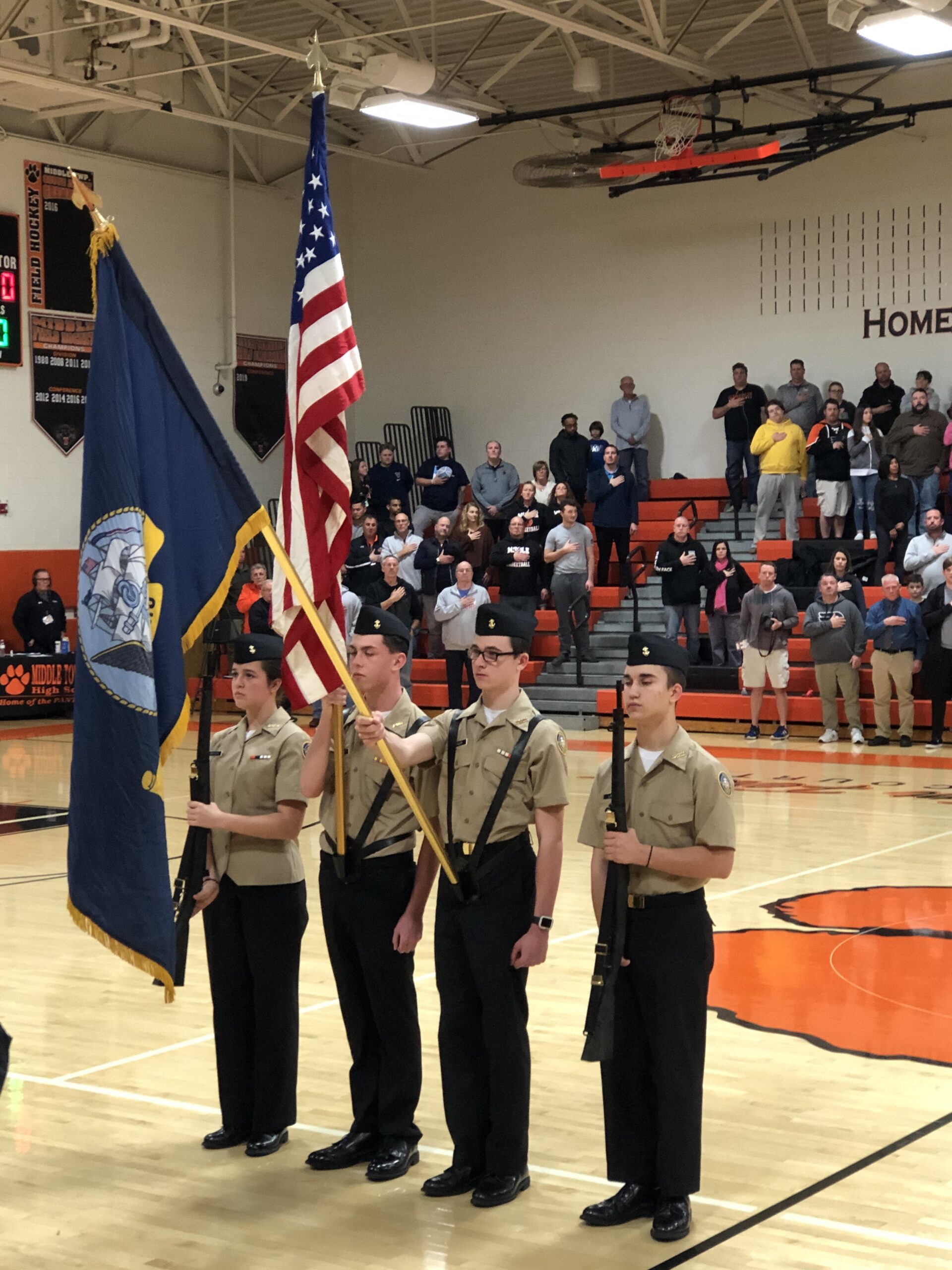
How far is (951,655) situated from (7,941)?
1078cm

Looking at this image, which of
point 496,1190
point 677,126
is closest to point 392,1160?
point 496,1190

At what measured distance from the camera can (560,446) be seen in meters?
22.2

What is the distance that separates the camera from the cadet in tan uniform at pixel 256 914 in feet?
16.7

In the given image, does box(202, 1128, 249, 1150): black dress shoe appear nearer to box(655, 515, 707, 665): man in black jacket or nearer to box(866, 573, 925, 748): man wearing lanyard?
box(866, 573, 925, 748): man wearing lanyard

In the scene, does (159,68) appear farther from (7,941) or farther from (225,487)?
(225,487)

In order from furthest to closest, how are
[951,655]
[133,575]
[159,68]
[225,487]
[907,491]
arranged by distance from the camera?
[159,68], [907,491], [951,655], [225,487], [133,575]

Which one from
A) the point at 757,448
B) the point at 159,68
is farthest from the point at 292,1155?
the point at 159,68

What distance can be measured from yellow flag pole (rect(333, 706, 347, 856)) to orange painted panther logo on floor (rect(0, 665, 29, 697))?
16695mm

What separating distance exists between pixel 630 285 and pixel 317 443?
66.8 feet

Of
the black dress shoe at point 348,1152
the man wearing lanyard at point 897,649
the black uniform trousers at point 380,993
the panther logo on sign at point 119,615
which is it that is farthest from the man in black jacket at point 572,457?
the panther logo on sign at point 119,615

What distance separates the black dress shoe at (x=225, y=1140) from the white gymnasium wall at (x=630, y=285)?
59.9 feet

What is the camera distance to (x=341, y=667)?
180 inches

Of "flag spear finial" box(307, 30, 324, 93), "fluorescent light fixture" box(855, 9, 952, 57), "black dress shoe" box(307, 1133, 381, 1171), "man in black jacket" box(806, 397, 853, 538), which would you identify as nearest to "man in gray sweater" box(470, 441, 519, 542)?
"man in black jacket" box(806, 397, 853, 538)

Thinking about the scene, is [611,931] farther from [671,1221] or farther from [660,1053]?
[671,1221]
